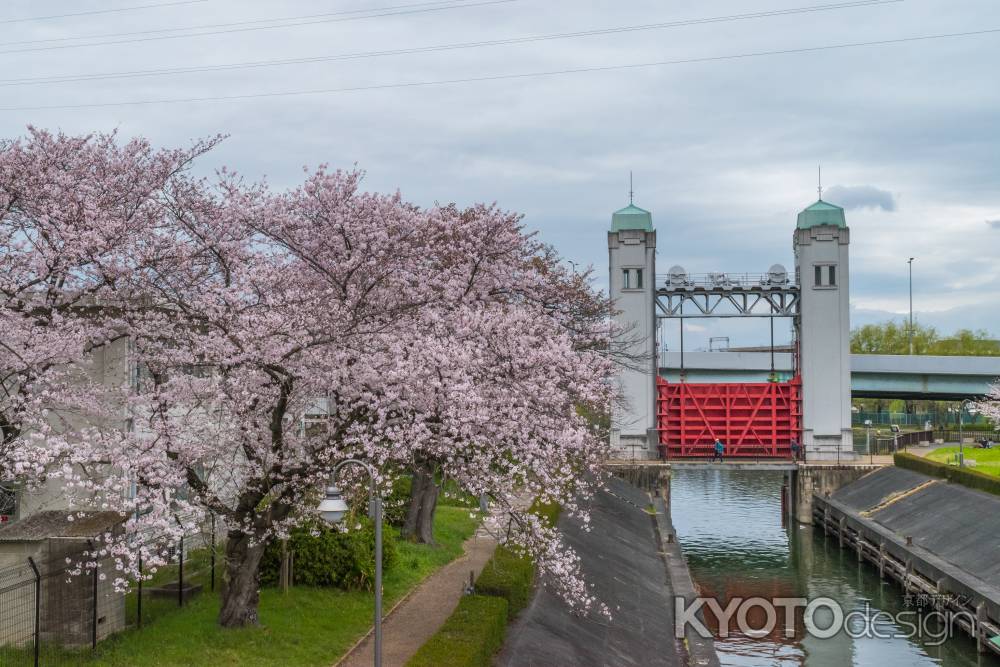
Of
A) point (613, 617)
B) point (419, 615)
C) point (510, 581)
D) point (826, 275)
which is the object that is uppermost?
point (826, 275)

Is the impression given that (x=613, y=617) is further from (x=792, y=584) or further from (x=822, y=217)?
(x=822, y=217)

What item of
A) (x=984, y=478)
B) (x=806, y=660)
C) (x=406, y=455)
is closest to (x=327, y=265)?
(x=406, y=455)

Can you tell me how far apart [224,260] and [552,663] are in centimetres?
1109

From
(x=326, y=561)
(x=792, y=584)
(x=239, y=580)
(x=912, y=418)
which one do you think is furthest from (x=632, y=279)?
(x=912, y=418)

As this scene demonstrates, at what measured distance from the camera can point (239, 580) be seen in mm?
19734

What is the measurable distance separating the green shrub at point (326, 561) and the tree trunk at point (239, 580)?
426 centimetres

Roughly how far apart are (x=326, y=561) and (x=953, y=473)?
117ft

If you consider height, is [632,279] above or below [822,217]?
below

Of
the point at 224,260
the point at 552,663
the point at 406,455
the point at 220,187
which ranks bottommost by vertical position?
the point at 552,663

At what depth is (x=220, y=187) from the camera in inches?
822

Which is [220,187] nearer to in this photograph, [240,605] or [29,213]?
[29,213]

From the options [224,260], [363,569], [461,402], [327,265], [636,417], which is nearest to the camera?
[461,402]

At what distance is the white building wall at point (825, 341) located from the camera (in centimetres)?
6438

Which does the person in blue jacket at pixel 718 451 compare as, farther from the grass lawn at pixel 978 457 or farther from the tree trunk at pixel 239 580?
the tree trunk at pixel 239 580
